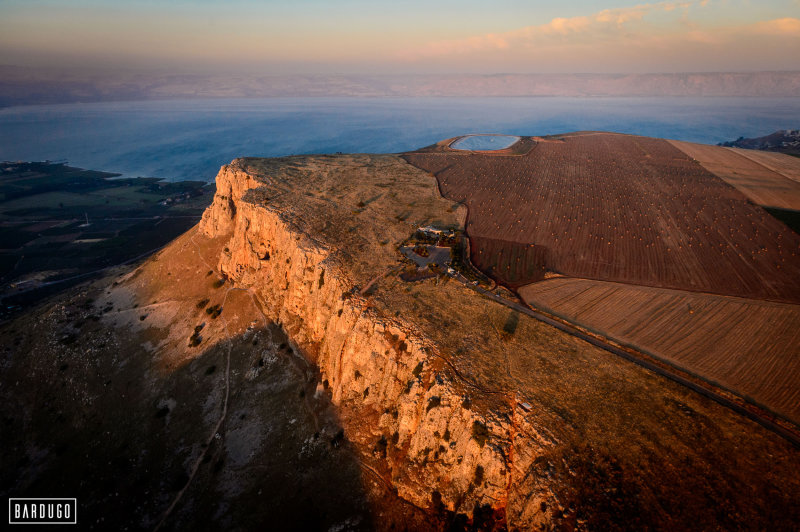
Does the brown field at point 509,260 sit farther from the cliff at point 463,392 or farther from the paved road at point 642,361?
the cliff at point 463,392

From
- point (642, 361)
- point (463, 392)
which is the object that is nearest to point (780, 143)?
point (642, 361)

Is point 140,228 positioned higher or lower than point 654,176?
lower

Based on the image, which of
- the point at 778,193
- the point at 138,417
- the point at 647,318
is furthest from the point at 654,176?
the point at 138,417

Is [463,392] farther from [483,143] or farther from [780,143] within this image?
[780,143]

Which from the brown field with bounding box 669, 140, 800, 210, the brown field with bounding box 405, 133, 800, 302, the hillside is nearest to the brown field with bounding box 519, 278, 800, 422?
the brown field with bounding box 405, 133, 800, 302

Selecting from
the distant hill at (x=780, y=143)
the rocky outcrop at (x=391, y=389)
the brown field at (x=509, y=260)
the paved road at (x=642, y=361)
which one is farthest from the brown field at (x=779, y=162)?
the rocky outcrop at (x=391, y=389)

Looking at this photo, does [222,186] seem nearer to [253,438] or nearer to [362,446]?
[253,438]
